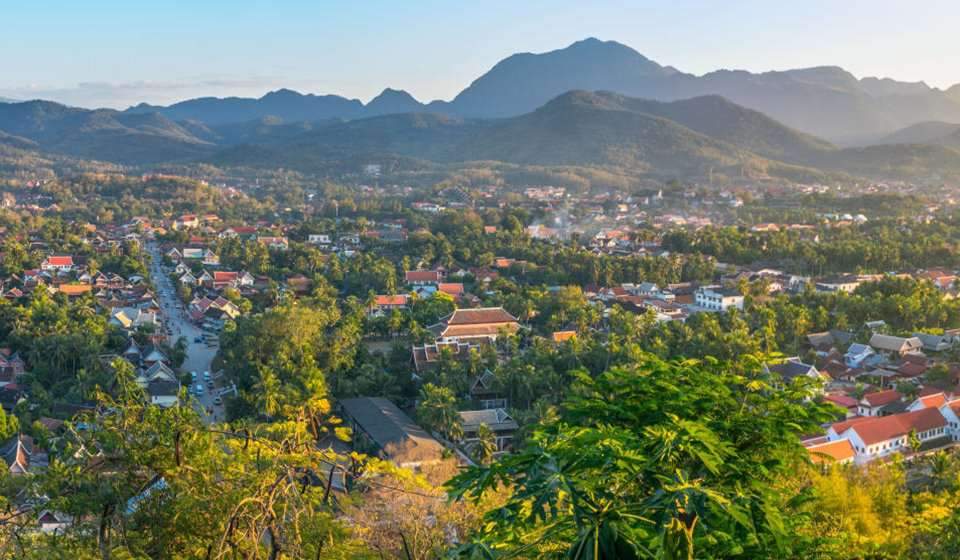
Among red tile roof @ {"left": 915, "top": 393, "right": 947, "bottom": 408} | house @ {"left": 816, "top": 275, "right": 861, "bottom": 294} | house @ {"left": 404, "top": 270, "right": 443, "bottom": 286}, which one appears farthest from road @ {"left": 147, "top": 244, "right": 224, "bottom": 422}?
house @ {"left": 816, "top": 275, "right": 861, "bottom": 294}

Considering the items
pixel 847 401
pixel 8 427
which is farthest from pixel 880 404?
pixel 8 427

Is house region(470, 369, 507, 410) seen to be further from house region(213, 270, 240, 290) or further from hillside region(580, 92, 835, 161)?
hillside region(580, 92, 835, 161)

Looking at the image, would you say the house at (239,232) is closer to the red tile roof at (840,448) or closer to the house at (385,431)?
the house at (385,431)

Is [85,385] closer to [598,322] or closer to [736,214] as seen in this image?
[598,322]

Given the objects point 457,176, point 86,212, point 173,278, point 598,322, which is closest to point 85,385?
point 598,322

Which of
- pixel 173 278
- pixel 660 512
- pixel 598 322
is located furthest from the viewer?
pixel 173 278

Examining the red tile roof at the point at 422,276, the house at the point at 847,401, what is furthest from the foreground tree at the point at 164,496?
the red tile roof at the point at 422,276

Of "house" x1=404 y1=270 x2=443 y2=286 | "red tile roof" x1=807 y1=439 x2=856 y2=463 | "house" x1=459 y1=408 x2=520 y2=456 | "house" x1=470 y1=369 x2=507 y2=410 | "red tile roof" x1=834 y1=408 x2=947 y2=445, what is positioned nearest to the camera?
"red tile roof" x1=807 y1=439 x2=856 y2=463
